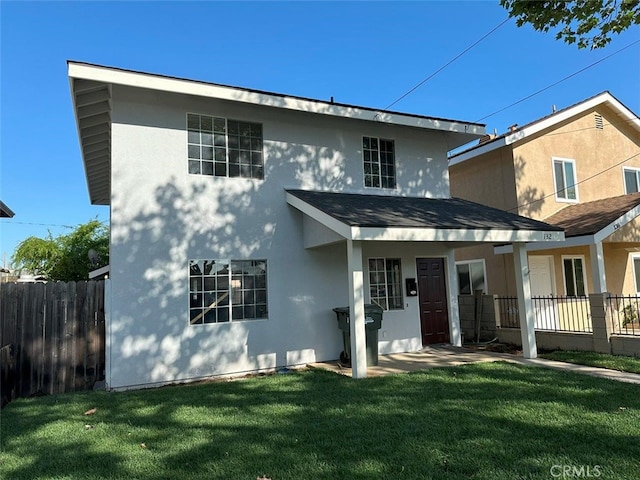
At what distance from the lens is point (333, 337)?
401 inches

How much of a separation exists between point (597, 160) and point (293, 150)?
12.5 metres

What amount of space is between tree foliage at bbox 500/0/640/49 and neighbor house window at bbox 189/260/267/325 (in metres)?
6.90

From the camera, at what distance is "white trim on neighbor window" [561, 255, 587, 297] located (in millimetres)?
14797

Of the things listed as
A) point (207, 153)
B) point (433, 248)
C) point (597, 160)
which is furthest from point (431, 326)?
point (597, 160)

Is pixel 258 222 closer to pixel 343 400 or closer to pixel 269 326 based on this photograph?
pixel 269 326

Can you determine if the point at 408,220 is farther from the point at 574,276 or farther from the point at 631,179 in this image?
the point at 631,179

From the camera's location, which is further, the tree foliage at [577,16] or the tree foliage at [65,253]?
the tree foliage at [65,253]

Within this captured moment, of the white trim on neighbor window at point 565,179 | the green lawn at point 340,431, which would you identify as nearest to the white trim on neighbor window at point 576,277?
the white trim on neighbor window at point 565,179

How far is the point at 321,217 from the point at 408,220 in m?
1.73

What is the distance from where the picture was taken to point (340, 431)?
5.14m

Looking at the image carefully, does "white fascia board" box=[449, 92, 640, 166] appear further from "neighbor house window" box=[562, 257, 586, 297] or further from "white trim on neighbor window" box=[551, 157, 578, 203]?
"neighbor house window" box=[562, 257, 586, 297]

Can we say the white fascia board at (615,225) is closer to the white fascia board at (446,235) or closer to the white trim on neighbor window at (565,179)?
the white fascia board at (446,235)

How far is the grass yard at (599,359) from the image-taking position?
27.4ft

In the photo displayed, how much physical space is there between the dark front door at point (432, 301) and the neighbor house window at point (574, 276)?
575 cm
